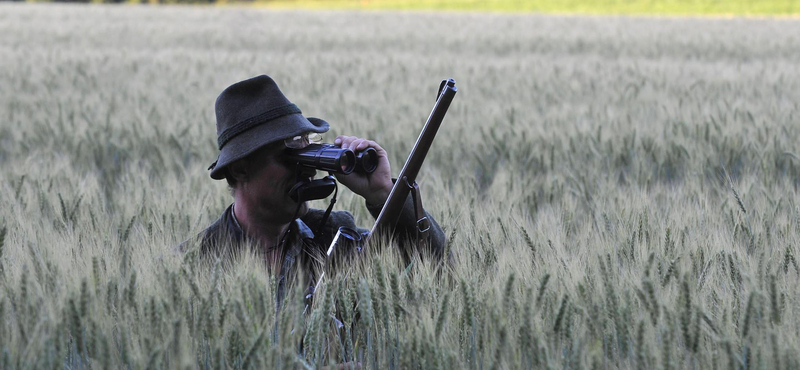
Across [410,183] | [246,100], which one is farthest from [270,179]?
[410,183]

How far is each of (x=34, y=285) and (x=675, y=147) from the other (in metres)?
2.99

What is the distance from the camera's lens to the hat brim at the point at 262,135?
1956 millimetres

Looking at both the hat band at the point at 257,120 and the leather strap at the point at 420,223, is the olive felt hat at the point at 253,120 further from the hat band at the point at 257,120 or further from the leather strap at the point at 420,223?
the leather strap at the point at 420,223

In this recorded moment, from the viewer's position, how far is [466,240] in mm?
2039

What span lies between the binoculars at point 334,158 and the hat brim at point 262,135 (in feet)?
0.16

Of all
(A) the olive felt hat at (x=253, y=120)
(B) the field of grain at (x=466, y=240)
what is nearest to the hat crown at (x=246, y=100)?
(A) the olive felt hat at (x=253, y=120)

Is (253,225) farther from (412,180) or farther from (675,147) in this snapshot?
(675,147)

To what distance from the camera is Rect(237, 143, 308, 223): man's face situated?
2.01 meters

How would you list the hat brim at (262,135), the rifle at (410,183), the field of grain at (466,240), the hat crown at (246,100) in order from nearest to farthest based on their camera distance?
the field of grain at (466,240) → the rifle at (410,183) → the hat brim at (262,135) → the hat crown at (246,100)

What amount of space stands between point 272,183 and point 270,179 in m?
0.01

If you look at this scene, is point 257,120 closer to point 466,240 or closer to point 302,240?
point 302,240

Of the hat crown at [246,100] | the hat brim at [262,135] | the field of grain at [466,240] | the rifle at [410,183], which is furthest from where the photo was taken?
the hat crown at [246,100]

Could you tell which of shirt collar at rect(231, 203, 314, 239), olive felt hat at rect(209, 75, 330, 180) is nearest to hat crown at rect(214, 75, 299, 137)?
olive felt hat at rect(209, 75, 330, 180)

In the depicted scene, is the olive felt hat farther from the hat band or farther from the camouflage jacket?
the camouflage jacket
